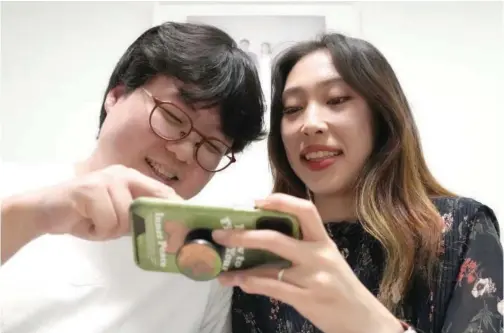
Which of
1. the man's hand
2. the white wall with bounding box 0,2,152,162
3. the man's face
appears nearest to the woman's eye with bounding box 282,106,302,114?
the man's face

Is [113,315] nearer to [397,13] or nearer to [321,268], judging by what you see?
[321,268]

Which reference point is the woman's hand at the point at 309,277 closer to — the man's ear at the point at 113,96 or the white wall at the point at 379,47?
the man's ear at the point at 113,96

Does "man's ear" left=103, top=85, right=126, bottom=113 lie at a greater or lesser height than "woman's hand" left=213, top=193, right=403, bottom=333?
greater

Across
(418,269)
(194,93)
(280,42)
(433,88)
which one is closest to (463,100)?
(433,88)

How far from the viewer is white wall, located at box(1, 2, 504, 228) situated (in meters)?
1.35

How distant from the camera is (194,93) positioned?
74cm

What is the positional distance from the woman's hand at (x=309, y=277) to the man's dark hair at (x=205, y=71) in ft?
1.20

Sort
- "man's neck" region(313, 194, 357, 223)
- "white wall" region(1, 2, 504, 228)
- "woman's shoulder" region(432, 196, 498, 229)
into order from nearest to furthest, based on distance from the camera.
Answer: "woman's shoulder" region(432, 196, 498, 229), "man's neck" region(313, 194, 357, 223), "white wall" region(1, 2, 504, 228)

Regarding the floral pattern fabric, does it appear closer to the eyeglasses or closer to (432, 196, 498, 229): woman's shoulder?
(432, 196, 498, 229): woman's shoulder

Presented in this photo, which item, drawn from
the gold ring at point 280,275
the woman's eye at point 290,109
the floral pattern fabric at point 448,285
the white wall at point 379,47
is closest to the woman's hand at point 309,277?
the gold ring at point 280,275

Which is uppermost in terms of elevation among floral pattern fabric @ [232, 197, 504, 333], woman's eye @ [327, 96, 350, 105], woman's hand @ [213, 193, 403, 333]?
woman's eye @ [327, 96, 350, 105]

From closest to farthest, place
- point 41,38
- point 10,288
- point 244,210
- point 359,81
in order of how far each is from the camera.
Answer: point 244,210
point 10,288
point 359,81
point 41,38

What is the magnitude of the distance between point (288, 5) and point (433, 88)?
54 centimetres

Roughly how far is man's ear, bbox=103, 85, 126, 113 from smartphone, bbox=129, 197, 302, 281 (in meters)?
0.43
